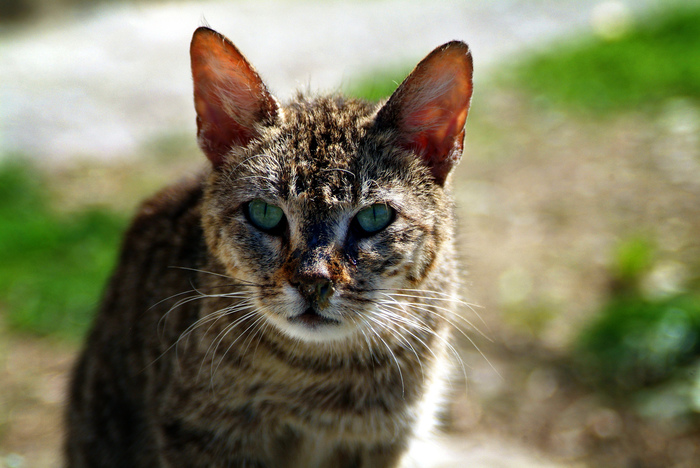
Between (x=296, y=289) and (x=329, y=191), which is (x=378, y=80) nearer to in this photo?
(x=329, y=191)

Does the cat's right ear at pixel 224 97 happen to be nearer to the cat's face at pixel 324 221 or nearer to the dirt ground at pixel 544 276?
the cat's face at pixel 324 221

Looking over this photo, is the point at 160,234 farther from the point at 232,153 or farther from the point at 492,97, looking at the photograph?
the point at 492,97

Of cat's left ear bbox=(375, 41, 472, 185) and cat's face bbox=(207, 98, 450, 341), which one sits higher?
cat's left ear bbox=(375, 41, 472, 185)

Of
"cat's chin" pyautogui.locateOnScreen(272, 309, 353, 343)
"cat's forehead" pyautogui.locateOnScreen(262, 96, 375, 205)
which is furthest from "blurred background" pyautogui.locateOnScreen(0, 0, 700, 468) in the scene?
"cat's chin" pyautogui.locateOnScreen(272, 309, 353, 343)

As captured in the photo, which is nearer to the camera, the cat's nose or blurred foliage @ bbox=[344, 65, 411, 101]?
the cat's nose

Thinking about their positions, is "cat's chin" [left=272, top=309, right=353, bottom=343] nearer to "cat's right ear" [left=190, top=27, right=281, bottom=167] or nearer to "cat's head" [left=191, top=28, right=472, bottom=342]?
"cat's head" [left=191, top=28, right=472, bottom=342]

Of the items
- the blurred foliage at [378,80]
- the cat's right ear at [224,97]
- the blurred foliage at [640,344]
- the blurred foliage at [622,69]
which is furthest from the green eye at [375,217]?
the blurred foliage at [622,69]
